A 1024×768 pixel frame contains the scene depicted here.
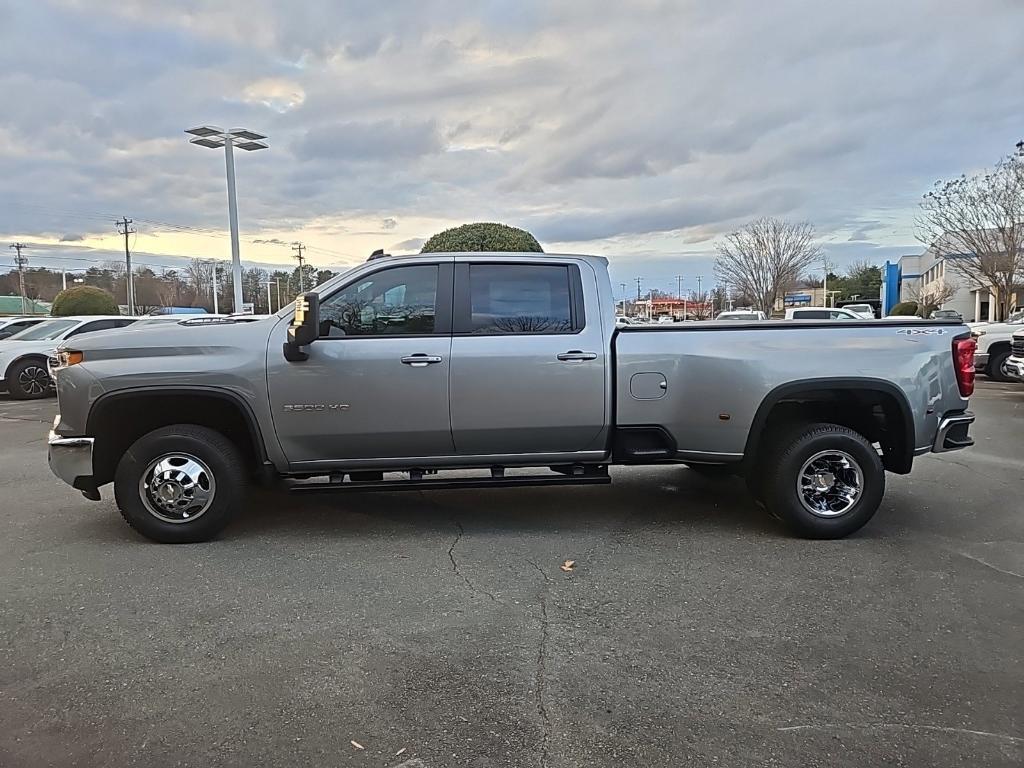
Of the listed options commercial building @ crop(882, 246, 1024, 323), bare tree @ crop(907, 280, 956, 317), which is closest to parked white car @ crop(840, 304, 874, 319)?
bare tree @ crop(907, 280, 956, 317)

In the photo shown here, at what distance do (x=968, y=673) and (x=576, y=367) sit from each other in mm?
2744

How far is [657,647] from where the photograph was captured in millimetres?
3514

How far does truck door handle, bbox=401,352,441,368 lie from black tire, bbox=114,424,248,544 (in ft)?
4.38

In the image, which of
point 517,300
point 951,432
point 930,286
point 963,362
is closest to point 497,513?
point 517,300

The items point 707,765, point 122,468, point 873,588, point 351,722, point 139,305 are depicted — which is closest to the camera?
point 707,765

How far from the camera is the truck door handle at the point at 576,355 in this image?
197 inches

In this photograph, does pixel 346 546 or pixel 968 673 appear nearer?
pixel 968 673

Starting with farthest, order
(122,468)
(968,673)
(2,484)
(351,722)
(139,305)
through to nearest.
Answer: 1. (139,305)
2. (2,484)
3. (122,468)
4. (968,673)
5. (351,722)

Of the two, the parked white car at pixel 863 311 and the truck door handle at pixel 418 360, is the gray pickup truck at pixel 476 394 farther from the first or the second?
the parked white car at pixel 863 311

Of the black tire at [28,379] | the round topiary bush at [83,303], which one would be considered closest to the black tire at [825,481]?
the black tire at [28,379]

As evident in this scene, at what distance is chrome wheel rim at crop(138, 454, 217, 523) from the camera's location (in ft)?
16.1

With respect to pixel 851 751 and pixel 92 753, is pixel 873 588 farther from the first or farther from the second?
pixel 92 753

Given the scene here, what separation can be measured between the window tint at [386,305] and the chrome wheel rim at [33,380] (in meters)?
11.6

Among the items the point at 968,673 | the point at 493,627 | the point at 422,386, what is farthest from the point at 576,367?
the point at 968,673
